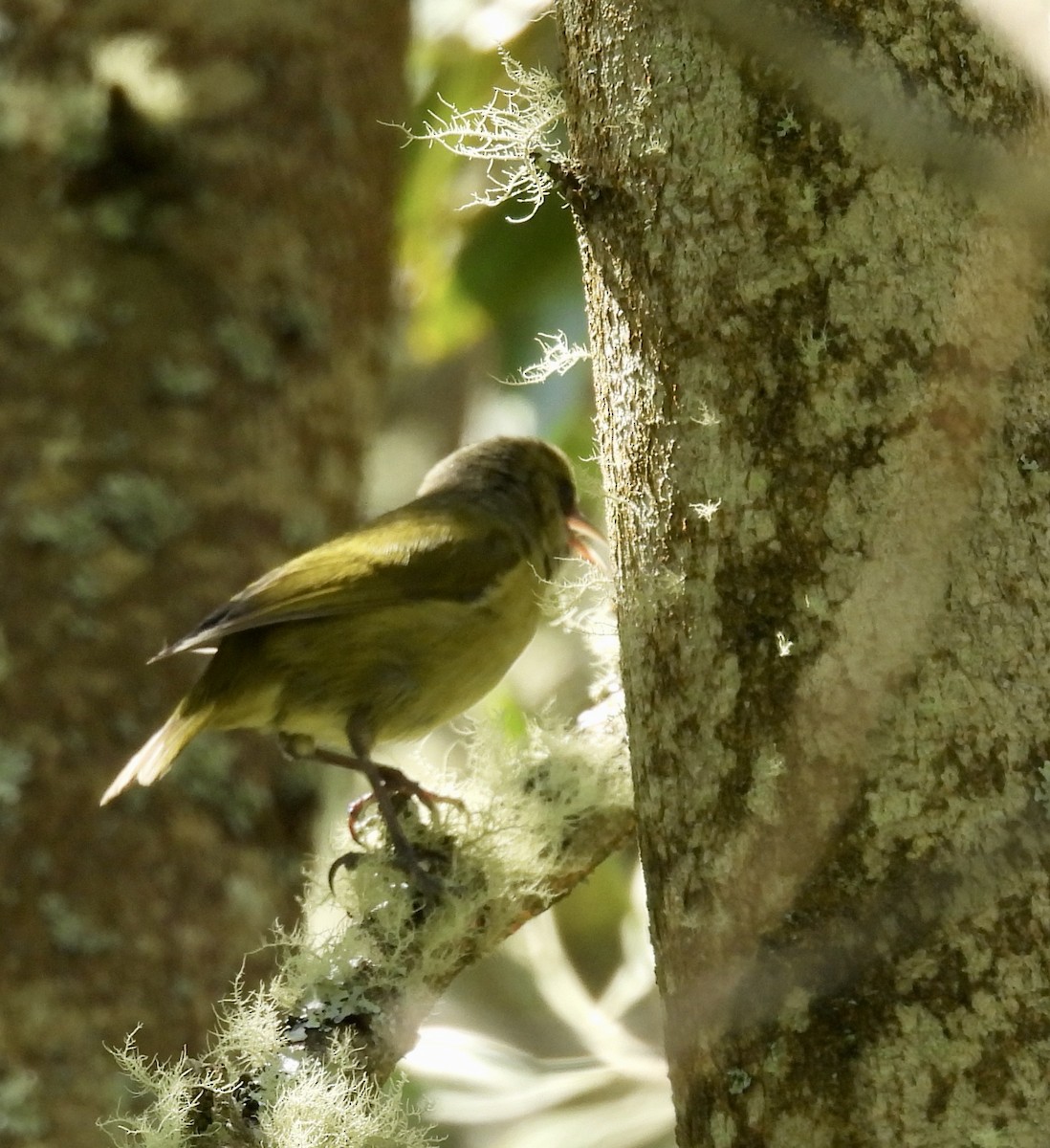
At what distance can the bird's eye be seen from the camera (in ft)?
15.4

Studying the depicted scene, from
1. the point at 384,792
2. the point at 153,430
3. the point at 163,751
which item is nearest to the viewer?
the point at 384,792

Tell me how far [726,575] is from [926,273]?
39 cm

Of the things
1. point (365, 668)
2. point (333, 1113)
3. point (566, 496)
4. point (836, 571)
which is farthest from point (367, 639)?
point (836, 571)

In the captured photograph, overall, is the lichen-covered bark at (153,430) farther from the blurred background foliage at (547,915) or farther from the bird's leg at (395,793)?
the bird's leg at (395,793)

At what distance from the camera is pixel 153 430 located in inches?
164

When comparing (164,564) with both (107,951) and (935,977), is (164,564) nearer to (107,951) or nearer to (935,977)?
(107,951)

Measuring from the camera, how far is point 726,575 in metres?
1.79

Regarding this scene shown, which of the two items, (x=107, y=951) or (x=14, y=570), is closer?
(x=107, y=951)

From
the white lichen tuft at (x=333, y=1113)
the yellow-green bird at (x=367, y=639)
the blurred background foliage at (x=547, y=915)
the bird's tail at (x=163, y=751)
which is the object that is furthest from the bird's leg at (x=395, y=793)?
the blurred background foliage at (x=547, y=915)

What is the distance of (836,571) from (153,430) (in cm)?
280

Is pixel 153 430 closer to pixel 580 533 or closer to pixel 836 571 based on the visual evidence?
pixel 580 533

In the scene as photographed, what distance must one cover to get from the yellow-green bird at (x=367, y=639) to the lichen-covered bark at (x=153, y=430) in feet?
0.75

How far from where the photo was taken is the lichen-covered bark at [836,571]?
161cm

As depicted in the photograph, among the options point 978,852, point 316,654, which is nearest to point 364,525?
point 316,654
